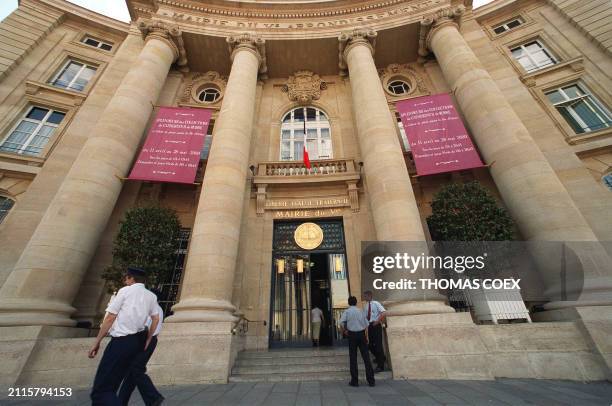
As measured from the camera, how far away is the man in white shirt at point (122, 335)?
8.87 feet

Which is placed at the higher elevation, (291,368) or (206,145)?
(206,145)

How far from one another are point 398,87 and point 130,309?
15283 mm

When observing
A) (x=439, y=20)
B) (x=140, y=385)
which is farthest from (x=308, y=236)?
(x=439, y=20)

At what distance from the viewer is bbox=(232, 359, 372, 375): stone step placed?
5.94m

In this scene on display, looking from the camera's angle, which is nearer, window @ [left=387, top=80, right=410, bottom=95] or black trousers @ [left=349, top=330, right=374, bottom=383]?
black trousers @ [left=349, top=330, right=374, bottom=383]

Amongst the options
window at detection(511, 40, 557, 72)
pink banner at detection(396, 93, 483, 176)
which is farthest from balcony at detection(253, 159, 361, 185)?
window at detection(511, 40, 557, 72)

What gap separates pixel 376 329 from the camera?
6.24 m

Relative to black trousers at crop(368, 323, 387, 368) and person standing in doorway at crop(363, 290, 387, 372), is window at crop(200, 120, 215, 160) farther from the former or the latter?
black trousers at crop(368, 323, 387, 368)

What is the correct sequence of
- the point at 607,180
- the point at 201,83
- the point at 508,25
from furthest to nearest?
the point at 508,25 → the point at 201,83 → the point at 607,180

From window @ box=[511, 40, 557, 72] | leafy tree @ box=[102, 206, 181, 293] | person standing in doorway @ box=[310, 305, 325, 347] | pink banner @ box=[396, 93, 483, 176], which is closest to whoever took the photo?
leafy tree @ box=[102, 206, 181, 293]

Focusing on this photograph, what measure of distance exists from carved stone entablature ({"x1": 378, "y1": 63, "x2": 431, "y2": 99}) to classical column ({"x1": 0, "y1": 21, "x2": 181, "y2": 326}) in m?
11.2

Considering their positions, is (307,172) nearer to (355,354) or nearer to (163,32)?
(355,354)

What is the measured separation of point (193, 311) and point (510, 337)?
23.7 feet

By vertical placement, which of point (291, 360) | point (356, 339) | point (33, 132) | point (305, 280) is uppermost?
point (33, 132)
